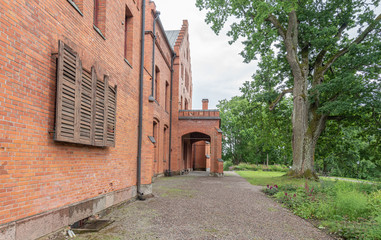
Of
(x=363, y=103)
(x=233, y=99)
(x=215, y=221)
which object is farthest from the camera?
(x=233, y=99)

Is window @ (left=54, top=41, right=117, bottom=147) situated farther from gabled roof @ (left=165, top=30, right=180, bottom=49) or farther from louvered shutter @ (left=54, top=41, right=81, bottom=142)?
gabled roof @ (left=165, top=30, right=180, bottom=49)

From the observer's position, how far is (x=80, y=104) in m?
4.73

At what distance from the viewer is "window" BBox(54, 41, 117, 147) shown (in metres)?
4.15

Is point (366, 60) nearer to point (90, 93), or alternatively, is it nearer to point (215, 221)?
point (215, 221)

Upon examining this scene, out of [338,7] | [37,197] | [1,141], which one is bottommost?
[37,197]

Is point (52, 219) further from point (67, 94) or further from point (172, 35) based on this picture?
point (172, 35)

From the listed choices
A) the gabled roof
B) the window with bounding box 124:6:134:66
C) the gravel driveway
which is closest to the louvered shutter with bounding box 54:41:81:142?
the gravel driveway

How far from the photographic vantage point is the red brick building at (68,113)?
3355 millimetres

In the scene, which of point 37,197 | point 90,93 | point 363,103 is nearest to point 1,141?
point 37,197

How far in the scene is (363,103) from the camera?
12383 millimetres

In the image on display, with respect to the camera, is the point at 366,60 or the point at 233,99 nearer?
the point at 366,60

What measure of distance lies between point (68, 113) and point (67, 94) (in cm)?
34

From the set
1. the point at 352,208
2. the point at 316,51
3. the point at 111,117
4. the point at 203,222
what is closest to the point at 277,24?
the point at 316,51

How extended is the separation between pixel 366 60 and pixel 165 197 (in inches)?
473
